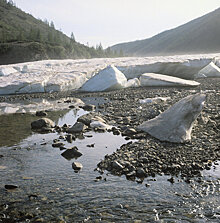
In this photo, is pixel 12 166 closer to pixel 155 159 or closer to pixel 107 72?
pixel 155 159

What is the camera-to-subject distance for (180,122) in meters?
4.42

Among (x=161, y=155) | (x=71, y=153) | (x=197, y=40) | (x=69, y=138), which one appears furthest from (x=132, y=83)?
(x=197, y=40)

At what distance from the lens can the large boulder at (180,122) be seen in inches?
169

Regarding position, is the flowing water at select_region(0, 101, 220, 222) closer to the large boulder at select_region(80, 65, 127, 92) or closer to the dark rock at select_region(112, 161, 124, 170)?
the dark rock at select_region(112, 161, 124, 170)

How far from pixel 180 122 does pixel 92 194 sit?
6.91ft

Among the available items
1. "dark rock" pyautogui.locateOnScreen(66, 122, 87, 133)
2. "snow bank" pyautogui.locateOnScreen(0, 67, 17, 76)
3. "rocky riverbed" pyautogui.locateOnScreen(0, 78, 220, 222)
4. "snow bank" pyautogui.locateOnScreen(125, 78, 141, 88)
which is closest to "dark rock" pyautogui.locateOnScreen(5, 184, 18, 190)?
"rocky riverbed" pyautogui.locateOnScreen(0, 78, 220, 222)

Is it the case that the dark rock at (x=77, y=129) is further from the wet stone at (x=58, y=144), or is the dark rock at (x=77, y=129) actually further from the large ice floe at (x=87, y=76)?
the large ice floe at (x=87, y=76)

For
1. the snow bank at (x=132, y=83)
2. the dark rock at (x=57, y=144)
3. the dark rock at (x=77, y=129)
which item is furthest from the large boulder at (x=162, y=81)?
the dark rock at (x=57, y=144)

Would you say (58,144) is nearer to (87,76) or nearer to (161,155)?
(161,155)

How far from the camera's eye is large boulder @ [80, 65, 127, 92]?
1109 cm

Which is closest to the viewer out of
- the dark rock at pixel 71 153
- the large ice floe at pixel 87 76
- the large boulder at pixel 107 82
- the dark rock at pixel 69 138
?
the dark rock at pixel 71 153

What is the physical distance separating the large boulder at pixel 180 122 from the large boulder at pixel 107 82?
6543mm

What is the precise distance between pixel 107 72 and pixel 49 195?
28.7 feet

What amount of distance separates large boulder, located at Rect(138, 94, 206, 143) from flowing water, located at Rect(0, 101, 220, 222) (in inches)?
38.3
